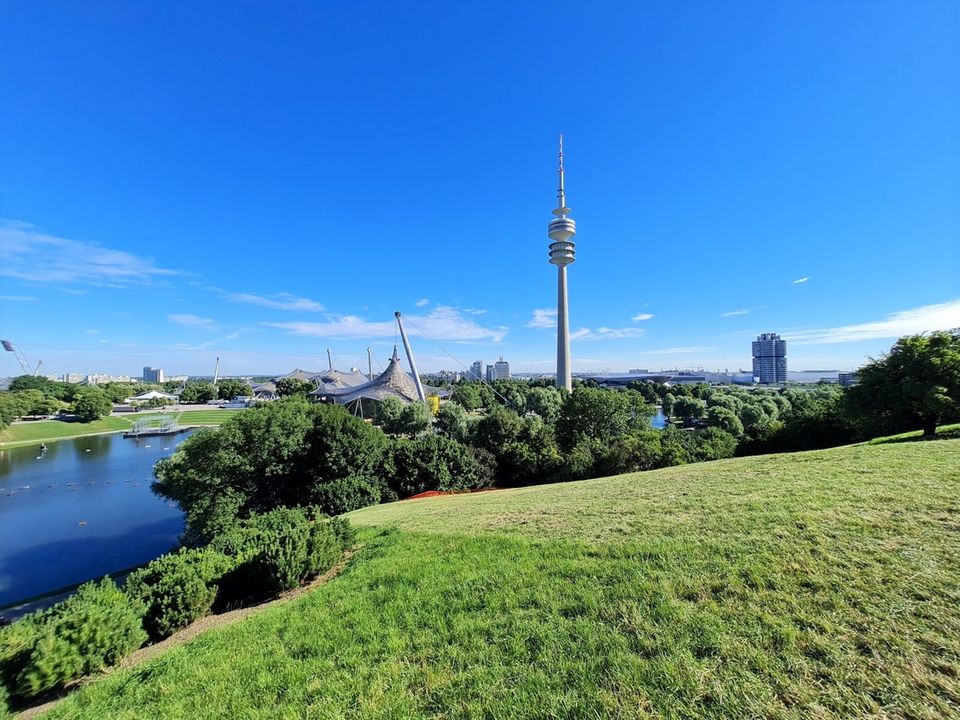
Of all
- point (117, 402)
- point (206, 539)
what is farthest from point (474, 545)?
point (117, 402)

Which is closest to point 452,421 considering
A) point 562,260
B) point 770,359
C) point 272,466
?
point 272,466

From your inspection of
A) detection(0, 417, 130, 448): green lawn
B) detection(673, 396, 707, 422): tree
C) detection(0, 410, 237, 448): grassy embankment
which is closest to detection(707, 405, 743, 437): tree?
detection(673, 396, 707, 422): tree

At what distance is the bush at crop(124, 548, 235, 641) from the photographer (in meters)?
5.95

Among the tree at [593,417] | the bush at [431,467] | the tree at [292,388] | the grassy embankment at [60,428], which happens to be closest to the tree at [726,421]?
the tree at [593,417]

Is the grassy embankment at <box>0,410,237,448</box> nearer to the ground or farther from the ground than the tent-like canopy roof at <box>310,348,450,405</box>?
nearer to the ground

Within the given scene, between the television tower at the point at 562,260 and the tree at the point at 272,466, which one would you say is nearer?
the tree at the point at 272,466

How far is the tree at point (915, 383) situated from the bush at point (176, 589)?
21.3m

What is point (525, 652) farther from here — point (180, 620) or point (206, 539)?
point (206, 539)

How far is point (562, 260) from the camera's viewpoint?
251ft

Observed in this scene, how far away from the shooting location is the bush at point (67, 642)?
4508mm

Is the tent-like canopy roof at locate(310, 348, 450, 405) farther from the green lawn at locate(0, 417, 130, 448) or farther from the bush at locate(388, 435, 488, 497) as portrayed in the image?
the bush at locate(388, 435, 488, 497)

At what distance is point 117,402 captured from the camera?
311ft

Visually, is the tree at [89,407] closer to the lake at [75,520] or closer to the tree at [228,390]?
the lake at [75,520]

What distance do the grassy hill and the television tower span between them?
216 ft
